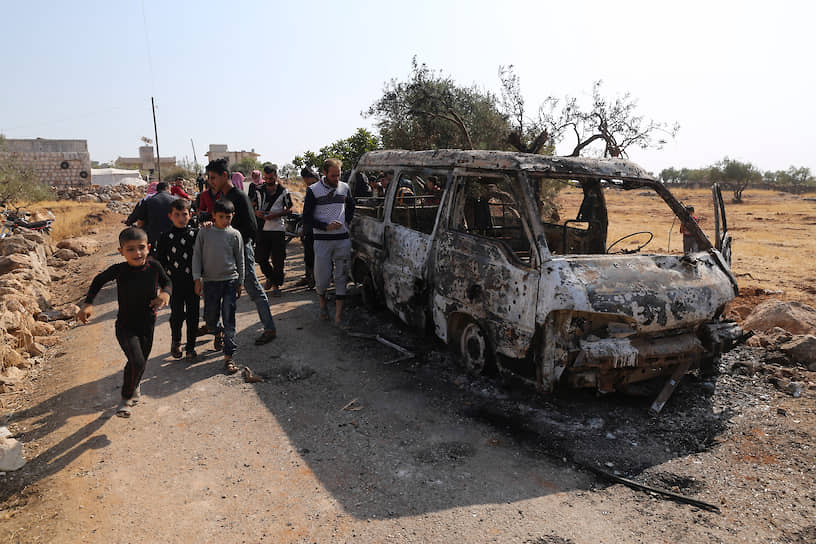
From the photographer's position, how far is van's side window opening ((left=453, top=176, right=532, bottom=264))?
499 centimetres

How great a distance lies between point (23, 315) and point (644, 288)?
669 centimetres

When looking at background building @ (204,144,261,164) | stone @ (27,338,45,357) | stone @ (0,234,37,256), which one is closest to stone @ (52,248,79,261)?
stone @ (0,234,37,256)

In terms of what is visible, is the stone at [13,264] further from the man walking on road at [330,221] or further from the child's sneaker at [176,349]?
the man walking on road at [330,221]

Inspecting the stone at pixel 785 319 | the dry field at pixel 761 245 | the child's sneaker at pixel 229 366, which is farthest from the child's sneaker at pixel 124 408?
the stone at pixel 785 319

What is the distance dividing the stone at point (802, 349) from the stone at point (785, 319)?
0.55m

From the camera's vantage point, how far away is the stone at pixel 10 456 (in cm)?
348

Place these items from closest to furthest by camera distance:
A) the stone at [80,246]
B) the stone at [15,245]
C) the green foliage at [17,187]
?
1. the stone at [15,245]
2. the stone at [80,246]
3. the green foliage at [17,187]

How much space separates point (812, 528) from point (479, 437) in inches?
78.8

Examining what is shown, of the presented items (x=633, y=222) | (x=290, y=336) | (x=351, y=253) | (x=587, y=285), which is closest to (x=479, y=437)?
(x=587, y=285)

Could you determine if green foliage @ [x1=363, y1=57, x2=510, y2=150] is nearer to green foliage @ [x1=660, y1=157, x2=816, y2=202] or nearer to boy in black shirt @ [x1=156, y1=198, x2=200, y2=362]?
boy in black shirt @ [x1=156, y1=198, x2=200, y2=362]

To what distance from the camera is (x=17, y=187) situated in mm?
24922

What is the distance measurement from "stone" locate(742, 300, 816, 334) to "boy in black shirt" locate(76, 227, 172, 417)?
6.27 meters

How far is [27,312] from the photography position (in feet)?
21.4

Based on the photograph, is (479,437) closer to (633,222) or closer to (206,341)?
(206,341)
